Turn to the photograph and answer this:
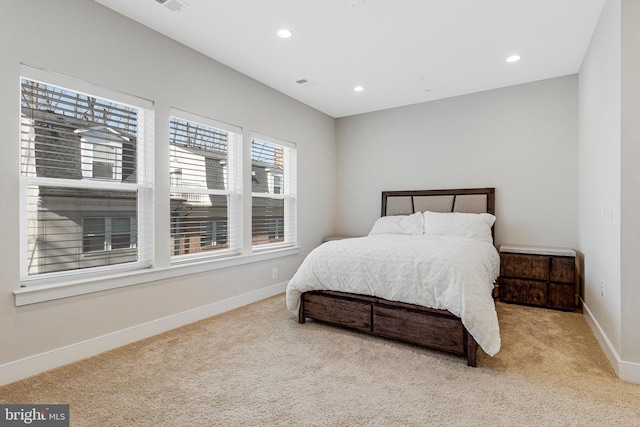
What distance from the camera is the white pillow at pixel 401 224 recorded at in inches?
167

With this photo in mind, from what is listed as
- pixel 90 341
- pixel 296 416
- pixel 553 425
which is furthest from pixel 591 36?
pixel 90 341

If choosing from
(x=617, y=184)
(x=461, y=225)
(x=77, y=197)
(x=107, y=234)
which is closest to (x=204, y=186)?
(x=107, y=234)

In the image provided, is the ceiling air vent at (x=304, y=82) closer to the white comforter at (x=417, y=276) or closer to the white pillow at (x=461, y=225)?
the white comforter at (x=417, y=276)

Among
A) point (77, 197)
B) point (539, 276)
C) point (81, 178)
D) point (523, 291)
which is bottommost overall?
point (523, 291)

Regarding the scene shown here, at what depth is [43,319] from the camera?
7.13 feet

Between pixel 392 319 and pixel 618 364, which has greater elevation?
pixel 392 319

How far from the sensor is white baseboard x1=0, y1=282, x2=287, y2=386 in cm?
205

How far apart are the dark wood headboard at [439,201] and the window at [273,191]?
1507 millimetres

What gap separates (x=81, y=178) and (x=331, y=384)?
236 cm

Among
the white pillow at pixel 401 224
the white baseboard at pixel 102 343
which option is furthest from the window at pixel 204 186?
the white pillow at pixel 401 224

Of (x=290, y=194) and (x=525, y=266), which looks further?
(x=290, y=194)

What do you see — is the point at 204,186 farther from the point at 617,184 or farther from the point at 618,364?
the point at 618,364

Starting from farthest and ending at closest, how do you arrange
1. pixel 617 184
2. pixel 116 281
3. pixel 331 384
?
pixel 116 281 < pixel 617 184 < pixel 331 384

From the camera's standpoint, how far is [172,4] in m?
2.45
